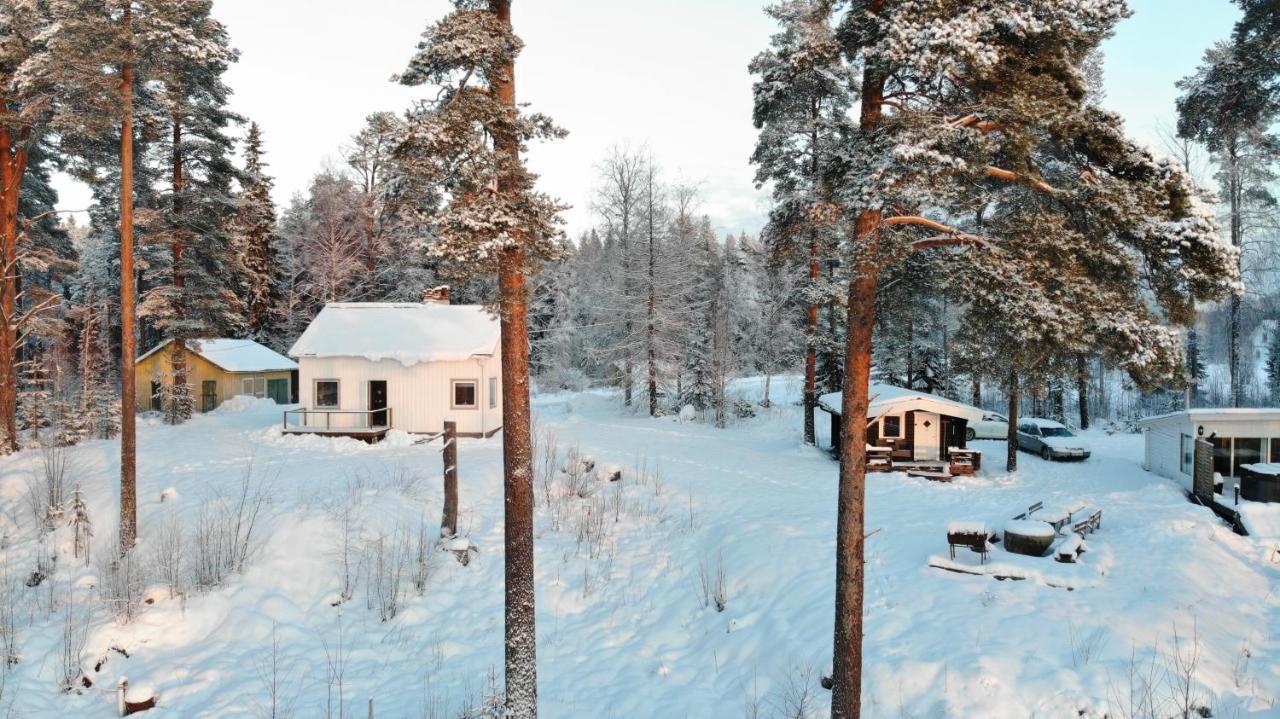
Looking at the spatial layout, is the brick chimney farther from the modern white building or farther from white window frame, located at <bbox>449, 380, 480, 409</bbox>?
the modern white building

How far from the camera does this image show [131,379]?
11.3 metres

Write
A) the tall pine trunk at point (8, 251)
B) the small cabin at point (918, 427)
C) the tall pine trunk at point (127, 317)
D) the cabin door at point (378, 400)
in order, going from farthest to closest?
the cabin door at point (378, 400)
the small cabin at point (918, 427)
the tall pine trunk at point (8, 251)
the tall pine trunk at point (127, 317)

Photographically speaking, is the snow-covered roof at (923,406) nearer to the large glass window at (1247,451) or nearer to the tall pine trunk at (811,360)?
the tall pine trunk at (811,360)

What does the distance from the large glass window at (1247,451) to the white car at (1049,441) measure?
4.95 m

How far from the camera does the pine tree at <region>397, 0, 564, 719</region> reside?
6016 millimetres

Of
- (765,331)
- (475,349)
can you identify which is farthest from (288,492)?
(765,331)

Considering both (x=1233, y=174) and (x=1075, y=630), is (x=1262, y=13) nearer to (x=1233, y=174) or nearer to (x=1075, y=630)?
(x=1075, y=630)

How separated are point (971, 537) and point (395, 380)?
1883 centimetres

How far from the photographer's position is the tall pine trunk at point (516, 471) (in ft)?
22.0

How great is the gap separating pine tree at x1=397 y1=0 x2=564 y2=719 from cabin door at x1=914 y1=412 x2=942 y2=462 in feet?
54.7

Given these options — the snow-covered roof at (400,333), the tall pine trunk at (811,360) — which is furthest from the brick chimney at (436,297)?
the tall pine trunk at (811,360)

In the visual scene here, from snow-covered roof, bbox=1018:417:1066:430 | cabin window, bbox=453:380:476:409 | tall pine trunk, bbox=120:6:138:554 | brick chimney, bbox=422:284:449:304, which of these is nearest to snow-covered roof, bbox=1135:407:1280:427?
snow-covered roof, bbox=1018:417:1066:430

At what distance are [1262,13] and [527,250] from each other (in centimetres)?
1322

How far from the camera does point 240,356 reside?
32.4 meters
